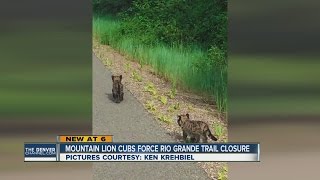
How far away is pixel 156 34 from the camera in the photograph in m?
6.38

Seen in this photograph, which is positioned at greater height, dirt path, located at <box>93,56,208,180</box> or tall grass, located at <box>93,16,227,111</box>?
tall grass, located at <box>93,16,227,111</box>

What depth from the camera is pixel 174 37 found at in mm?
6383

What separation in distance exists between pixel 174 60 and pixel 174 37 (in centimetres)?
23

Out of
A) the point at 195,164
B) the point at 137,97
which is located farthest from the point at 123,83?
the point at 195,164

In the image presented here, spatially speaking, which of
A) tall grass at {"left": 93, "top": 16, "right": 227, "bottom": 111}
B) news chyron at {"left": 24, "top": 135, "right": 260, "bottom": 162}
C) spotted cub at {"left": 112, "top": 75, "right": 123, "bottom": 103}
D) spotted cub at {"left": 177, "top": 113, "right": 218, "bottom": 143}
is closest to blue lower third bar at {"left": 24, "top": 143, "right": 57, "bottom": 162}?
news chyron at {"left": 24, "top": 135, "right": 260, "bottom": 162}

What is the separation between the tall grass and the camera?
633 cm

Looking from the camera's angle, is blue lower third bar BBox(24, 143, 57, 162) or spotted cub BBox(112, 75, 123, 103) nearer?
blue lower third bar BBox(24, 143, 57, 162)

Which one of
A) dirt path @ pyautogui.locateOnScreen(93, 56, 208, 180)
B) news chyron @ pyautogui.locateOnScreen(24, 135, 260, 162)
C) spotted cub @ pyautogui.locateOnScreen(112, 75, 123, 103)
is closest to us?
news chyron @ pyautogui.locateOnScreen(24, 135, 260, 162)

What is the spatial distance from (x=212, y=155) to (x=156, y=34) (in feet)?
4.30

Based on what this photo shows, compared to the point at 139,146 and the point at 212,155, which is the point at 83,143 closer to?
the point at 139,146

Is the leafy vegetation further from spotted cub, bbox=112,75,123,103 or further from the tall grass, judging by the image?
spotted cub, bbox=112,75,123,103

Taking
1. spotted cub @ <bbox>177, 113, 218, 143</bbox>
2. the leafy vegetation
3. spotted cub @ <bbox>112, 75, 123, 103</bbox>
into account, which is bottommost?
spotted cub @ <bbox>177, 113, 218, 143</bbox>

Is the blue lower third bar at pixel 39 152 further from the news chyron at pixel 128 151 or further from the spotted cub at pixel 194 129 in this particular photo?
the spotted cub at pixel 194 129

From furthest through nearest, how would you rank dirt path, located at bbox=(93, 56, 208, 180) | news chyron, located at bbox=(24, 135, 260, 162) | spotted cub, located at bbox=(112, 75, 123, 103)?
spotted cub, located at bbox=(112, 75, 123, 103)
dirt path, located at bbox=(93, 56, 208, 180)
news chyron, located at bbox=(24, 135, 260, 162)
